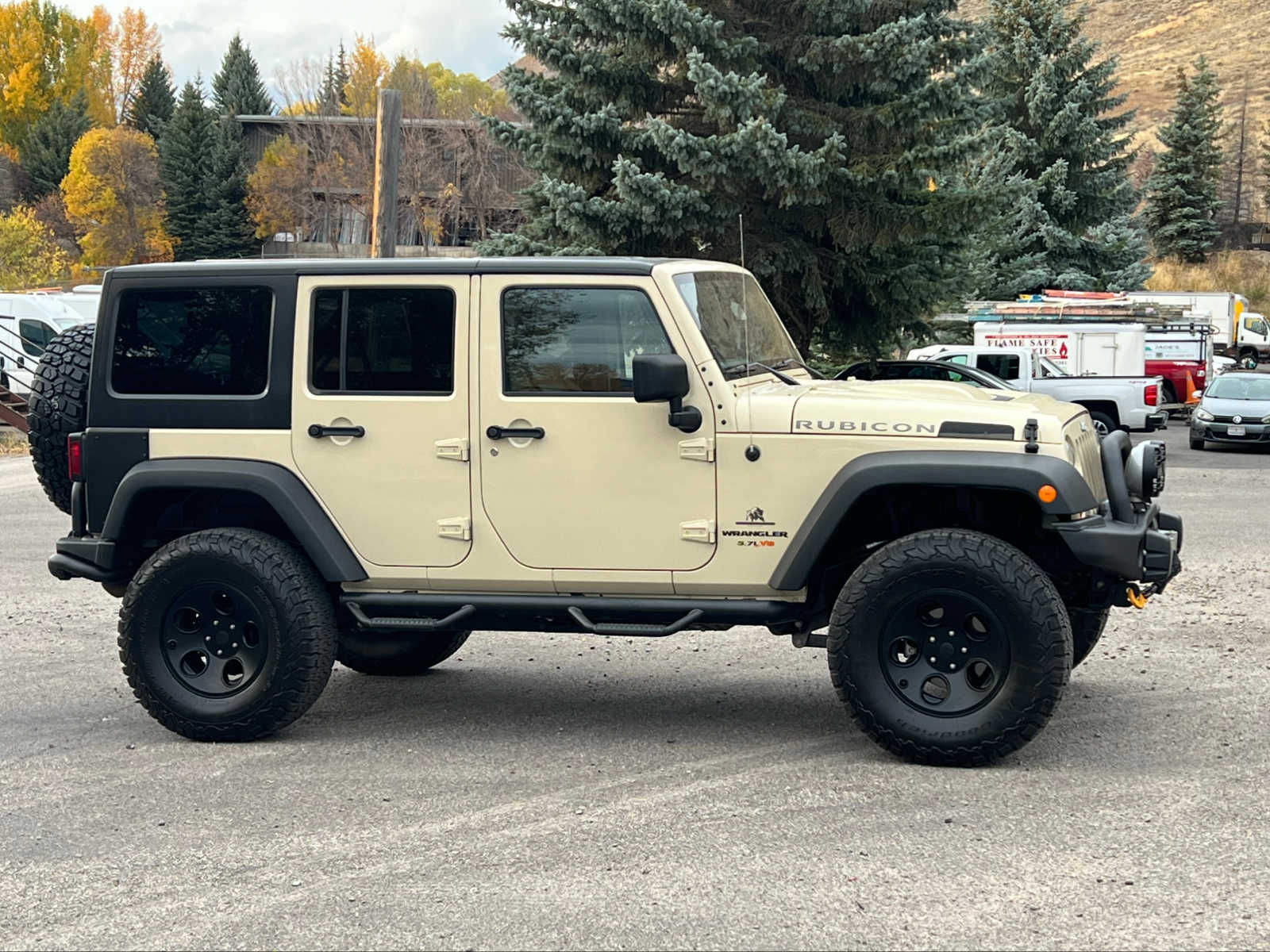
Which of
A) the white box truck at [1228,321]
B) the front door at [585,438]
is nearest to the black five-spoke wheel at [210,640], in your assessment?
the front door at [585,438]

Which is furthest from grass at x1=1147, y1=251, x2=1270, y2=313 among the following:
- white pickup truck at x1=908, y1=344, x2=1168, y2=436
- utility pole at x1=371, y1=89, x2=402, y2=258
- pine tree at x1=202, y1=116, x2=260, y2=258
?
utility pole at x1=371, y1=89, x2=402, y2=258

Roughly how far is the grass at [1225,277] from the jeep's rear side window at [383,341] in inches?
2318

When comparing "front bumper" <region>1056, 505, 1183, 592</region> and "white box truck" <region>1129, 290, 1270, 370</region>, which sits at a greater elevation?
"white box truck" <region>1129, 290, 1270, 370</region>

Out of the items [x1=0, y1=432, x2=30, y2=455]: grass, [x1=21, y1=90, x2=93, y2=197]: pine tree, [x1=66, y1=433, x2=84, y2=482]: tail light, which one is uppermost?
[x1=21, y1=90, x2=93, y2=197]: pine tree

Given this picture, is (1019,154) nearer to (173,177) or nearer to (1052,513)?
(1052,513)

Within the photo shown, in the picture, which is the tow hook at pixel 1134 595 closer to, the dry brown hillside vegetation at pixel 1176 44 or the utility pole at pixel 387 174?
the utility pole at pixel 387 174

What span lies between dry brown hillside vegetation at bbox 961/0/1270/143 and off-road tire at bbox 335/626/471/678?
369ft

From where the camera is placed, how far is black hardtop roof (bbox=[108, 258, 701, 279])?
6.60 m

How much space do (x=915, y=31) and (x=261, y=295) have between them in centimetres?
1440

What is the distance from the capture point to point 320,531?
6750 mm

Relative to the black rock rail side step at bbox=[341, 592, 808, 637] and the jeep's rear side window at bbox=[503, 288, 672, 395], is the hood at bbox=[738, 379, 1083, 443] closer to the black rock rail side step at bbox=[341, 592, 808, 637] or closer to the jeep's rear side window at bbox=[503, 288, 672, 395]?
the jeep's rear side window at bbox=[503, 288, 672, 395]

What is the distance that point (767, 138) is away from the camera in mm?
18969

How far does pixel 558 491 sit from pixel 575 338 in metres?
0.65

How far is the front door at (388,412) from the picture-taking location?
6676mm
